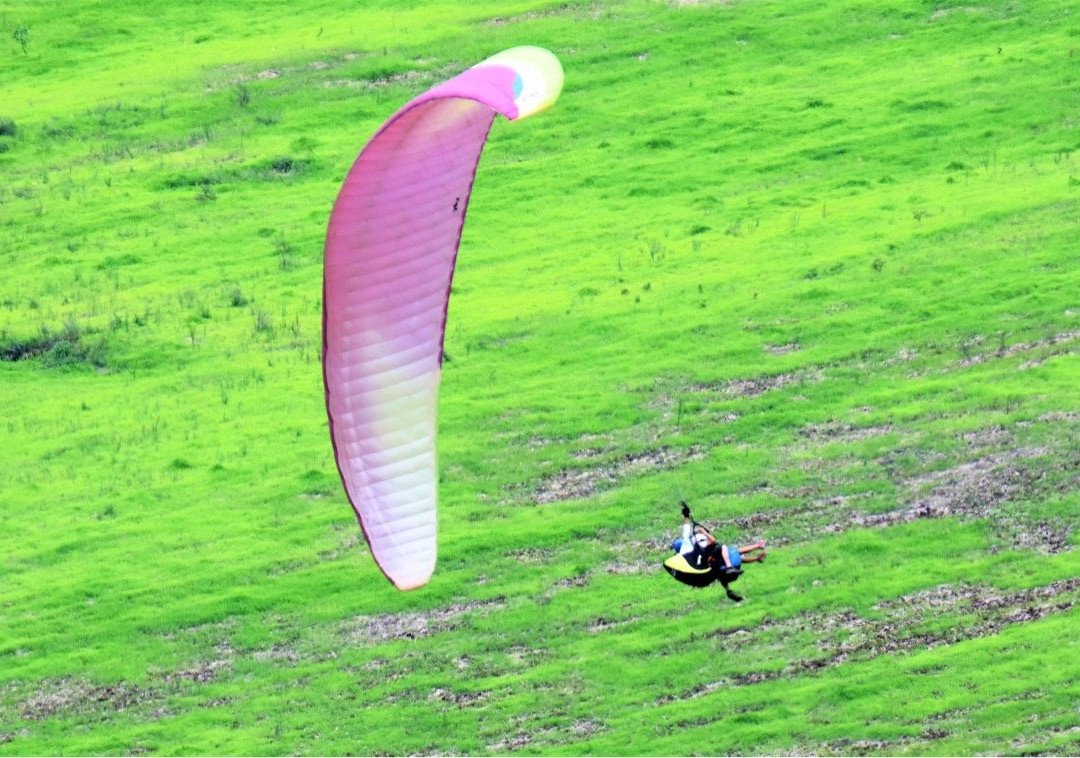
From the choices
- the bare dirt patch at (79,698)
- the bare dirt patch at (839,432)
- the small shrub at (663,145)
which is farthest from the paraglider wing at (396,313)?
the small shrub at (663,145)

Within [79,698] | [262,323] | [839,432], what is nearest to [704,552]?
[79,698]

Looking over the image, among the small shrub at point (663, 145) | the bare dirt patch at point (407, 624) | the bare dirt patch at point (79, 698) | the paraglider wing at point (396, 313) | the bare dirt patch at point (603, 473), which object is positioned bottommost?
the bare dirt patch at point (79, 698)

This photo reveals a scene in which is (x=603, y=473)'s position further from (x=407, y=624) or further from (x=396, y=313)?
(x=396, y=313)

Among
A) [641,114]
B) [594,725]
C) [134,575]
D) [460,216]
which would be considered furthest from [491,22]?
[460,216]

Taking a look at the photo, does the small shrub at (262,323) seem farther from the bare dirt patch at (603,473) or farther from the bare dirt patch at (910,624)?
the bare dirt patch at (910,624)

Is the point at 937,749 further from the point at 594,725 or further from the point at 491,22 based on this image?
the point at 491,22

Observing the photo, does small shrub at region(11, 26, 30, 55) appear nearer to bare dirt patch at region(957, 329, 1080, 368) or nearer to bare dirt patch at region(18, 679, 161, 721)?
bare dirt patch at region(957, 329, 1080, 368)
